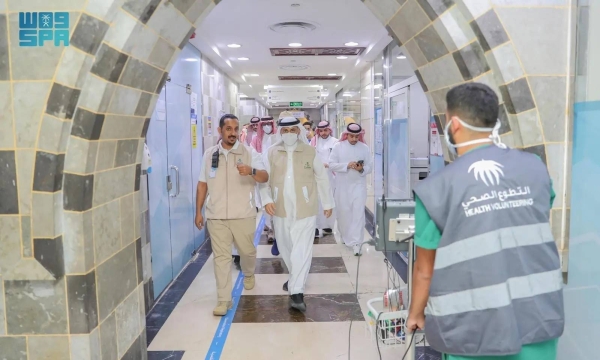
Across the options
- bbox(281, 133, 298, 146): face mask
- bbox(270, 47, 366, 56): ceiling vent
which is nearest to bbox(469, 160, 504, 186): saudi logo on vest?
bbox(281, 133, 298, 146): face mask

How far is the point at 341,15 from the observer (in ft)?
14.6

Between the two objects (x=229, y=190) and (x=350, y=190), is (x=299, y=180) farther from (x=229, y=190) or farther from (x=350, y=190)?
(x=350, y=190)

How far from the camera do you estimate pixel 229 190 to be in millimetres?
3592

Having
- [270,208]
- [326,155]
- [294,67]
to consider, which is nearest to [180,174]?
[270,208]

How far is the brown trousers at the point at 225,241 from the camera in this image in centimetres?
351

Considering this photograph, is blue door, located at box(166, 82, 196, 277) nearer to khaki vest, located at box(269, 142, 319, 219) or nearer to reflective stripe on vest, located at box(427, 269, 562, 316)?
khaki vest, located at box(269, 142, 319, 219)

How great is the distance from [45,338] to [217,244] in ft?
5.18

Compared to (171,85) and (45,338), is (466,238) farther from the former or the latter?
(171,85)

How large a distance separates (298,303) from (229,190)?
1.04m

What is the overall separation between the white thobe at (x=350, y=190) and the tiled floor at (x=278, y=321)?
619 millimetres

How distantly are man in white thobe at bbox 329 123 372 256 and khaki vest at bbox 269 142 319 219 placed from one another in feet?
5.05

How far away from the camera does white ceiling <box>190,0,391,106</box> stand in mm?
4125

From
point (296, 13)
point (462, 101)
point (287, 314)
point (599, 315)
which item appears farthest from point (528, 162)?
point (296, 13)

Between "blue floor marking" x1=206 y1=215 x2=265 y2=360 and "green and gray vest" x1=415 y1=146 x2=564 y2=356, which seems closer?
"green and gray vest" x1=415 y1=146 x2=564 y2=356
